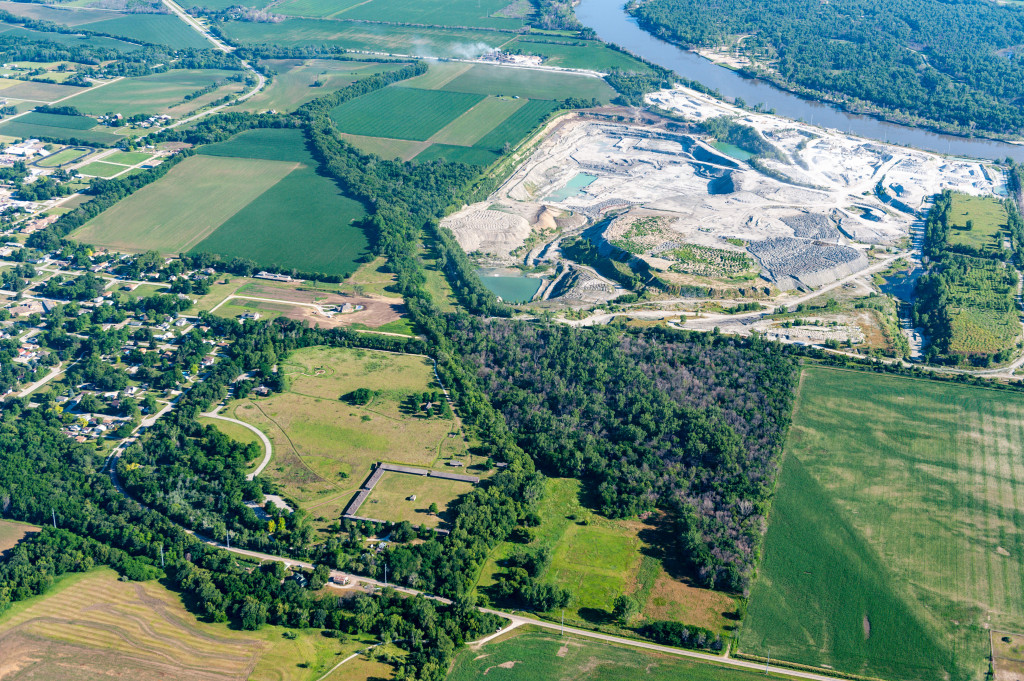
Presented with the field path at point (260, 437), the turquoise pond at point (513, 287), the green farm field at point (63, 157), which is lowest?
the field path at point (260, 437)

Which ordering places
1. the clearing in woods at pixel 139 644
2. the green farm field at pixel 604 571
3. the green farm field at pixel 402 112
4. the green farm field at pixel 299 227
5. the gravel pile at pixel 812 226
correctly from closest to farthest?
the clearing in woods at pixel 139 644 → the green farm field at pixel 604 571 → the green farm field at pixel 299 227 → the gravel pile at pixel 812 226 → the green farm field at pixel 402 112

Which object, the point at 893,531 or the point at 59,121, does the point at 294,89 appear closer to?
the point at 59,121

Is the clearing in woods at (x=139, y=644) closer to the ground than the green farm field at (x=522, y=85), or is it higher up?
closer to the ground

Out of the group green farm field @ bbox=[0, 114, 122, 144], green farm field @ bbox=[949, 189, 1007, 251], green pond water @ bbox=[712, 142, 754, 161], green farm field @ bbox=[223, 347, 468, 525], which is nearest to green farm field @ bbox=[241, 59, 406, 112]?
green farm field @ bbox=[0, 114, 122, 144]

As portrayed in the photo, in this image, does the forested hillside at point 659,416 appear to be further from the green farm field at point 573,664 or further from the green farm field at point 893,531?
the green farm field at point 573,664

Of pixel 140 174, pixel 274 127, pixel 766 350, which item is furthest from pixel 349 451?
pixel 274 127

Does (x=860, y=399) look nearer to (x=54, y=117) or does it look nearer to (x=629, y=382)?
(x=629, y=382)

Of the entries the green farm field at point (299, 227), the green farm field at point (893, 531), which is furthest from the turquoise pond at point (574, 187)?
the green farm field at point (893, 531)
